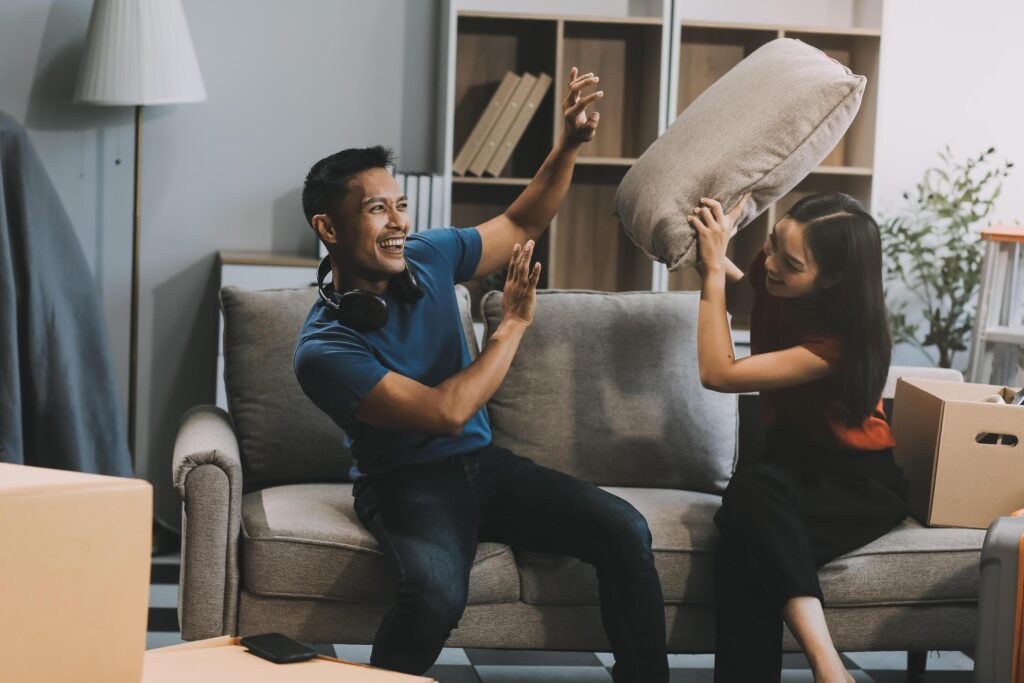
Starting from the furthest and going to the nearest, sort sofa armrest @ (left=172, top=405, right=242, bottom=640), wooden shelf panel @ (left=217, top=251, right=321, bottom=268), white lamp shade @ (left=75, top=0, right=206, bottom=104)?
wooden shelf panel @ (left=217, top=251, right=321, bottom=268), white lamp shade @ (left=75, top=0, right=206, bottom=104), sofa armrest @ (left=172, top=405, right=242, bottom=640)

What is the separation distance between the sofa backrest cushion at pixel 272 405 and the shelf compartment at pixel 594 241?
55.4 inches

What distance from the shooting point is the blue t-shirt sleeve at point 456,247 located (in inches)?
92.3

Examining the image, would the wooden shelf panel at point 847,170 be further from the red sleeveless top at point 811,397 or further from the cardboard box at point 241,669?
the cardboard box at point 241,669

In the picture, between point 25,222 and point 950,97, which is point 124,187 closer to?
point 25,222

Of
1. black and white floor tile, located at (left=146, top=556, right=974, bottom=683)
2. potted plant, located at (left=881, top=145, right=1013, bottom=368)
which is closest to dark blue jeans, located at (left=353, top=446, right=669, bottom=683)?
black and white floor tile, located at (left=146, top=556, right=974, bottom=683)

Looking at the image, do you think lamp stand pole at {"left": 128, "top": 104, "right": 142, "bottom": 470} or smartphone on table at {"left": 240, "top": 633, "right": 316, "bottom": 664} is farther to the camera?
lamp stand pole at {"left": 128, "top": 104, "right": 142, "bottom": 470}

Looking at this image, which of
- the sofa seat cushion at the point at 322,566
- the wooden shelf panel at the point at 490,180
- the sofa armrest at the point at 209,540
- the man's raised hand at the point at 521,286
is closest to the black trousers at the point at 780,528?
the sofa seat cushion at the point at 322,566

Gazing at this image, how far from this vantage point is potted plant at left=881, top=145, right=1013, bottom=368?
3.74 meters

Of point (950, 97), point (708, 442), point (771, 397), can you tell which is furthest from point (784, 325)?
point (950, 97)

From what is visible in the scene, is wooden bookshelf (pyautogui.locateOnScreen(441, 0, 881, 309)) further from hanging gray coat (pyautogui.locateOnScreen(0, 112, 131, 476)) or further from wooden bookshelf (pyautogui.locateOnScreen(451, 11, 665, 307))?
hanging gray coat (pyautogui.locateOnScreen(0, 112, 131, 476))

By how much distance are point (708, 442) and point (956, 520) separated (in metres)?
0.54

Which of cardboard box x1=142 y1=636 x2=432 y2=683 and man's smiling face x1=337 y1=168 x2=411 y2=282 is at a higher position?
man's smiling face x1=337 y1=168 x2=411 y2=282

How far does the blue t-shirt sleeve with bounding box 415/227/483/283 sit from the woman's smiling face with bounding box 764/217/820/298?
0.58 metres

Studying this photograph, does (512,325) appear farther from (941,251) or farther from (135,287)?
(941,251)
